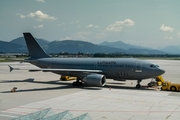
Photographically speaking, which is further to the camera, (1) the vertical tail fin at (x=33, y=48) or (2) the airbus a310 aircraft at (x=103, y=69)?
(1) the vertical tail fin at (x=33, y=48)

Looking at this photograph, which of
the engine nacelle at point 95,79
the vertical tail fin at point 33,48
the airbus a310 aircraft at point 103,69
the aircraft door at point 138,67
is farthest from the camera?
the vertical tail fin at point 33,48

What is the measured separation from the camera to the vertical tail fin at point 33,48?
39.6m

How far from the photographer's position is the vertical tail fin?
1559 inches

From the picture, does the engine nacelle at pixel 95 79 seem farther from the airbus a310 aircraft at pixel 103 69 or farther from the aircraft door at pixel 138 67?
the aircraft door at pixel 138 67

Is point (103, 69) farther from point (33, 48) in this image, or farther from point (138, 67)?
point (33, 48)

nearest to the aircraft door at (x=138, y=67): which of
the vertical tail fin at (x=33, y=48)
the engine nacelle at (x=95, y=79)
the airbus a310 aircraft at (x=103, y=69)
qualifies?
the airbus a310 aircraft at (x=103, y=69)

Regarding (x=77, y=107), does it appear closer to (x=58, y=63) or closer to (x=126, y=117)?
(x=126, y=117)

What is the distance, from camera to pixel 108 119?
15883mm

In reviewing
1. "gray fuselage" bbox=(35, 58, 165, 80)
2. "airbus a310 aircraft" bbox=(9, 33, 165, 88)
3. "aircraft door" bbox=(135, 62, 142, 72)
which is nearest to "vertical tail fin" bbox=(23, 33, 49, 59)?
"airbus a310 aircraft" bbox=(9, 33, 165, 88)

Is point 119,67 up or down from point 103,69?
up

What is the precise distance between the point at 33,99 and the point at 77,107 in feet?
18.7

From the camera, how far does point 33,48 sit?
3991cm

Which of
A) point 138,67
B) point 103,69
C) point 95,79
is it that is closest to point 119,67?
point 103,69

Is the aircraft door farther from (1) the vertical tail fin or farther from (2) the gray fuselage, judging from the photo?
(1) the vertical tail fin
